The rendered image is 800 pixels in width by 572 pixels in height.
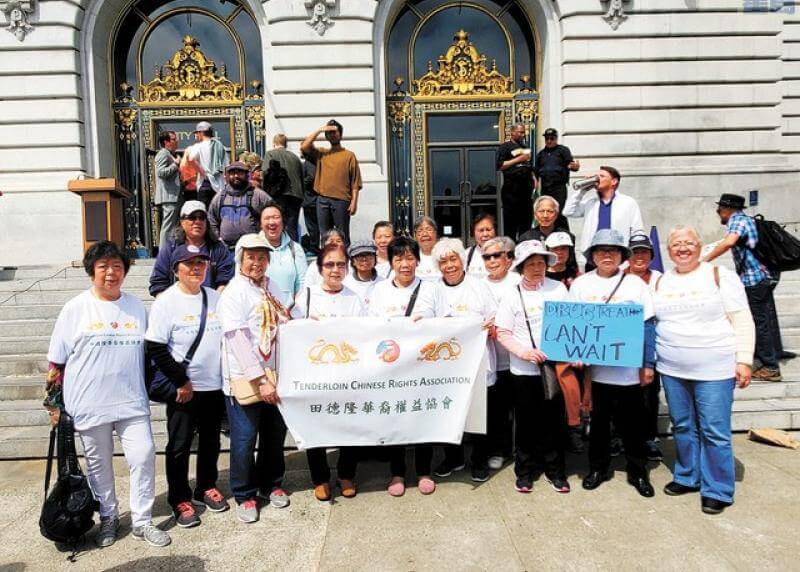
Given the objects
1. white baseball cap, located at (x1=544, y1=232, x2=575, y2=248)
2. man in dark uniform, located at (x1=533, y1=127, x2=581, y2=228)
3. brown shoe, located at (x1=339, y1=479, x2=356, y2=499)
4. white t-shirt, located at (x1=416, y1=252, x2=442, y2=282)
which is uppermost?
man in dark uniform, located at (x1=533, y1=127, x2=581, y2=228)

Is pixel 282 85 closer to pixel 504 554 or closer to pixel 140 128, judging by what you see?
pixel 140 128

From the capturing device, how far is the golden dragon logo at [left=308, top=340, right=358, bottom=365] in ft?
13.1

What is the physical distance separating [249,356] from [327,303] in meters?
0.74

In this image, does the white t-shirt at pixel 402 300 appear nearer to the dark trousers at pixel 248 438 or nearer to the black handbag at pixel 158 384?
the dark trousers at pixel 248 438

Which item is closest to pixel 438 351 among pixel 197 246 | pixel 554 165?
pixel 197 246

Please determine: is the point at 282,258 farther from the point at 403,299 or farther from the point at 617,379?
the point at 617,379

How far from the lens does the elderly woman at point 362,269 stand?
4.32 meters

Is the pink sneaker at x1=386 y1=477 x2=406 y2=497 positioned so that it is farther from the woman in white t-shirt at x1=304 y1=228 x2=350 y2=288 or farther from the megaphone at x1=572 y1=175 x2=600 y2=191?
the megaphone at x1=572 y1=175 x2=600 y2=191

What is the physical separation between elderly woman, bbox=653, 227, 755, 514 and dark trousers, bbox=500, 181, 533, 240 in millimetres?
5237

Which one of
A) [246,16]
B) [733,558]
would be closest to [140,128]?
[246,16]

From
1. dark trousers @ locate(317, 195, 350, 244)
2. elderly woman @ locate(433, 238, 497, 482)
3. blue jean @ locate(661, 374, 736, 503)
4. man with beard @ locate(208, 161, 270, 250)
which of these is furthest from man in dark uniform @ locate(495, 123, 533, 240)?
blue jean @ locate(661, 374, 736, 503)

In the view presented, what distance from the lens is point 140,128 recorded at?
12797mm

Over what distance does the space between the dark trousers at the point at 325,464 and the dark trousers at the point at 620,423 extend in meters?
1.98

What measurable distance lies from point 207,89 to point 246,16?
206cm
